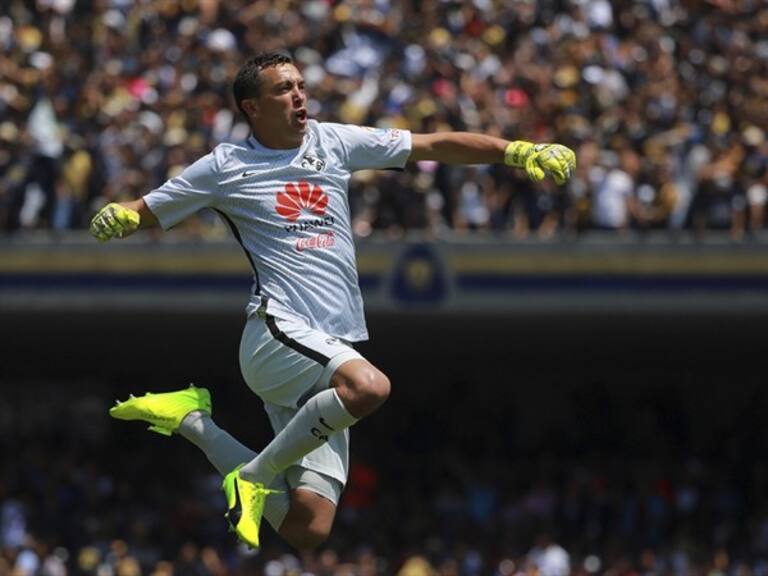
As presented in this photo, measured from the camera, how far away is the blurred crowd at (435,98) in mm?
17062

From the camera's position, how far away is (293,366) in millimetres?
8297

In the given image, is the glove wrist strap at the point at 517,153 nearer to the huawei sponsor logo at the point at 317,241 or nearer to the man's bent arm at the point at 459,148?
the man's bent arm at the point at 459,148

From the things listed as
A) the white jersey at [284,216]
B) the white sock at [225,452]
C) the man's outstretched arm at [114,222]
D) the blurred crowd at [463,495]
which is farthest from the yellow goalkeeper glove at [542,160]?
the blurred crowd at [463,495]

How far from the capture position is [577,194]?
55.8ft

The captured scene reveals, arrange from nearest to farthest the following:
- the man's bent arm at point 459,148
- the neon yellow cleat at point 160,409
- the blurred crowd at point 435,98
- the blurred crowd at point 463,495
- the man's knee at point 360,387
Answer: the man's knee at point 360,387 → the man's bent arm at point 459,148 → the neon yellow cleat at point 160,409 → the blurred crowd at point 435,98 → the blurred crowd at point 463,495

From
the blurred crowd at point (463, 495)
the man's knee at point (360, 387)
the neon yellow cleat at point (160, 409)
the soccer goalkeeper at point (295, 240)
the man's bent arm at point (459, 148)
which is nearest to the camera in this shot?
the man's knee at point (360, 387)

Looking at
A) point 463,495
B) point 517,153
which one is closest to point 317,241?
point 517,153

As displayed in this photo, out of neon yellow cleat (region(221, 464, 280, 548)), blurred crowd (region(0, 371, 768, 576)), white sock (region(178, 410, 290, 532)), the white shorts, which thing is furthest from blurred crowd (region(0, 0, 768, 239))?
neon yellow cleat (region(221, 464, 280, 548))

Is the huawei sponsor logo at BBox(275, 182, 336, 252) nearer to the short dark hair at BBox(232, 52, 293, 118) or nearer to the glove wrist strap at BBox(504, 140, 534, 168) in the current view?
the short dark hair at BBox(232, 52, 293, 118)

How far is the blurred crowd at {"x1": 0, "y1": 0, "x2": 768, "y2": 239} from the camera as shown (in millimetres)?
17062

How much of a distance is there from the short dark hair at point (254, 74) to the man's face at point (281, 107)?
0.07 feet

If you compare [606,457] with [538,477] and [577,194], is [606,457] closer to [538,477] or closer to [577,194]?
[538,477]

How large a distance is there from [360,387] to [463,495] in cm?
1118

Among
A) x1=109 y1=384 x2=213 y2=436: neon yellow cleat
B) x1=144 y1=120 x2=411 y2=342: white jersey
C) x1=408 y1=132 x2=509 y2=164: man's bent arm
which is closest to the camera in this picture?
x1=144 y1=120 x2=411 y2=342: white jersey
